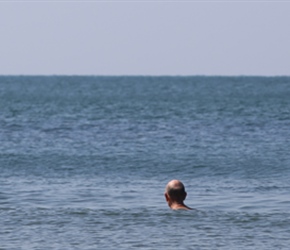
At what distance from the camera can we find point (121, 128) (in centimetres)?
4028

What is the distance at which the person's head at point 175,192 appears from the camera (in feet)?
46.2

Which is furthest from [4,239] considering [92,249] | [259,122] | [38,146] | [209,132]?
[259,122]

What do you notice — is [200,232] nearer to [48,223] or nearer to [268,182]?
[48,223]

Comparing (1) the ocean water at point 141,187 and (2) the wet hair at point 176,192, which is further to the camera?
(2) the wet hair at point 176,192

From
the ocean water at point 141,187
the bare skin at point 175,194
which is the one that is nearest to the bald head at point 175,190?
the bare skin at point 175,194

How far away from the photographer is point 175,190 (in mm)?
14195

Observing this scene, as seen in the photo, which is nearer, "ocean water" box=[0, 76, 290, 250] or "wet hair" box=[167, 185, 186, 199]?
"ocean water" box=[0, 76, 290, 250]

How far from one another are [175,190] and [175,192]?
0.06 metres

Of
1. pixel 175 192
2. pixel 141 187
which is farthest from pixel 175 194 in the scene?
pixel 141 187

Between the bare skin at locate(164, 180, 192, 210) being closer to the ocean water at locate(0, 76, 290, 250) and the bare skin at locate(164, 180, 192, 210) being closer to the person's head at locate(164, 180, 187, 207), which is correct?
the person's head at locate(164, 180, 187, 207)

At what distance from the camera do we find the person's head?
46.2ft

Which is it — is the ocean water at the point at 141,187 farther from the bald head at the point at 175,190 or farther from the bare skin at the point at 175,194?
the bald head at the point at 175,190

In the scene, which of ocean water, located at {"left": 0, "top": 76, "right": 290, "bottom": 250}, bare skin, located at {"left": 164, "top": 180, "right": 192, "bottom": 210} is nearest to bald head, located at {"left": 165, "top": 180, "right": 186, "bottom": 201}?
bare skin, located at {"left": 164, "top": 180, "right": 192, "bottom": 210}

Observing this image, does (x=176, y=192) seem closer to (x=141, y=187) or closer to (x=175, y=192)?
(x=175, y=192)
